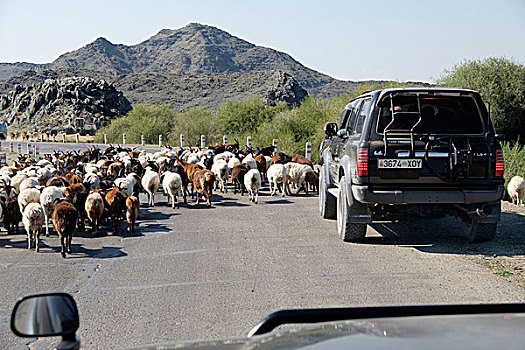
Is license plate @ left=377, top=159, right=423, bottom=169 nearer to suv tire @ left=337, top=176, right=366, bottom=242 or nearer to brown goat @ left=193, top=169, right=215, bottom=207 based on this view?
suv tire @ left=337, top=176, right=366, bottom=242

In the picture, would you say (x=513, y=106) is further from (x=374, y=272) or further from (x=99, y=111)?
(x=99, y=111)

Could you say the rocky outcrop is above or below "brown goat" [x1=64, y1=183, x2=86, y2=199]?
above

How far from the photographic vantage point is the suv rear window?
9102 mm

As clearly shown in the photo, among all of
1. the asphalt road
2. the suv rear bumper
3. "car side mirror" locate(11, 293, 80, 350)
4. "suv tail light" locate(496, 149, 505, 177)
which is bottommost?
the asphalt road

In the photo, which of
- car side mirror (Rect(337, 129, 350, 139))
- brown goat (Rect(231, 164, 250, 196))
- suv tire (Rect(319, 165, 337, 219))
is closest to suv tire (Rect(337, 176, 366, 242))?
car side mirror (Rect(337, 129, 350, 139))

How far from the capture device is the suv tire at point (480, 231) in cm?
955

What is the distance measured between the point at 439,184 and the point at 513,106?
18507 mm

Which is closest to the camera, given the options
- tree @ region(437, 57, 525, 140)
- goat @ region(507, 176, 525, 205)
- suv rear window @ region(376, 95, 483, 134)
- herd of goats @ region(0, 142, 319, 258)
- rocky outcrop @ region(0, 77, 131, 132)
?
suv rear window @ region(376, 95, 483, 134)

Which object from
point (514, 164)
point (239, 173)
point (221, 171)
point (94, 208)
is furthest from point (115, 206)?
point (514, 164)

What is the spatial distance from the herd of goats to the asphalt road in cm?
50

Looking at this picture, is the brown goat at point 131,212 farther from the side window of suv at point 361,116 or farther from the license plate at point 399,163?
the license plate at point 399,163

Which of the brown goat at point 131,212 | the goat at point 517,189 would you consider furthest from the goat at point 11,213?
the goat at point 517,189

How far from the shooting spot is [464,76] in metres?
26.6

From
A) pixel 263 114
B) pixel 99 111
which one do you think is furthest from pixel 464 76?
pixel 99 111
